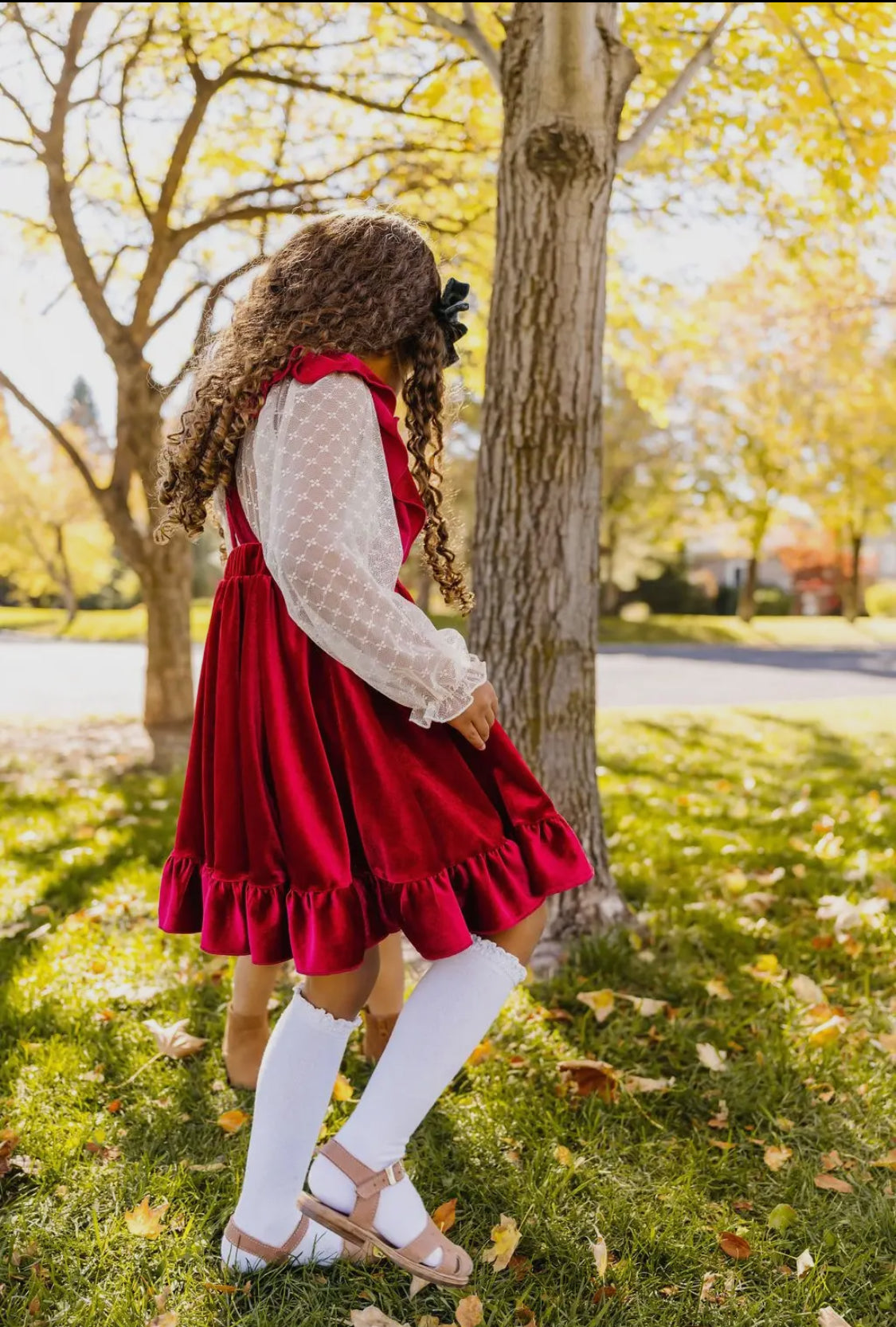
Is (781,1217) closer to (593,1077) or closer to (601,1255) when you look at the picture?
(601,1255)

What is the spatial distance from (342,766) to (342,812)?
8cm

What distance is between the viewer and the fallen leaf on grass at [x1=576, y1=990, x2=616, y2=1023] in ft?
9.37

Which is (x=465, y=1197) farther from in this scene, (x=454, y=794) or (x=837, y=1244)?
(x=454, y=794)

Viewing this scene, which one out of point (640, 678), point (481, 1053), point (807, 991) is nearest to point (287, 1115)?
point (481, 1053)

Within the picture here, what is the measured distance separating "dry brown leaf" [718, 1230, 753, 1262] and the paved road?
8658 millimetres

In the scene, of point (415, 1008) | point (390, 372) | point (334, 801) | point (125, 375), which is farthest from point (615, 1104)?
point (125, 375)

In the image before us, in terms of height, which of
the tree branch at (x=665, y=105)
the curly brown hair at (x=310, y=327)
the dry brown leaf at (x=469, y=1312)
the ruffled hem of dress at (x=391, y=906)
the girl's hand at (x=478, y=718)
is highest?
the tree branch at (x=665, y=105)

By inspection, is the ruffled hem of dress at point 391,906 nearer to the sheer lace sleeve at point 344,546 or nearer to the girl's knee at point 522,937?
the girl's knee at point 522,937

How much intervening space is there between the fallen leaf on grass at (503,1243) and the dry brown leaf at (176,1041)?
3.26ft

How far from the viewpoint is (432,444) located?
6.98 feet

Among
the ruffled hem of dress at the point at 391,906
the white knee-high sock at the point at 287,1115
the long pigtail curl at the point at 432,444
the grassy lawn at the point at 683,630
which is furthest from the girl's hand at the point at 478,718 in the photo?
the grassy lawn at the point at 683,630

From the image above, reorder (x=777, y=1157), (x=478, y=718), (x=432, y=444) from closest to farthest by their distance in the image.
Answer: (x=478, y=718)
(x=432, y=444)
(x=777, y=1157)

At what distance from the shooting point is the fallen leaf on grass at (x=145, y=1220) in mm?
1981

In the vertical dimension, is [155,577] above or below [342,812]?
above
